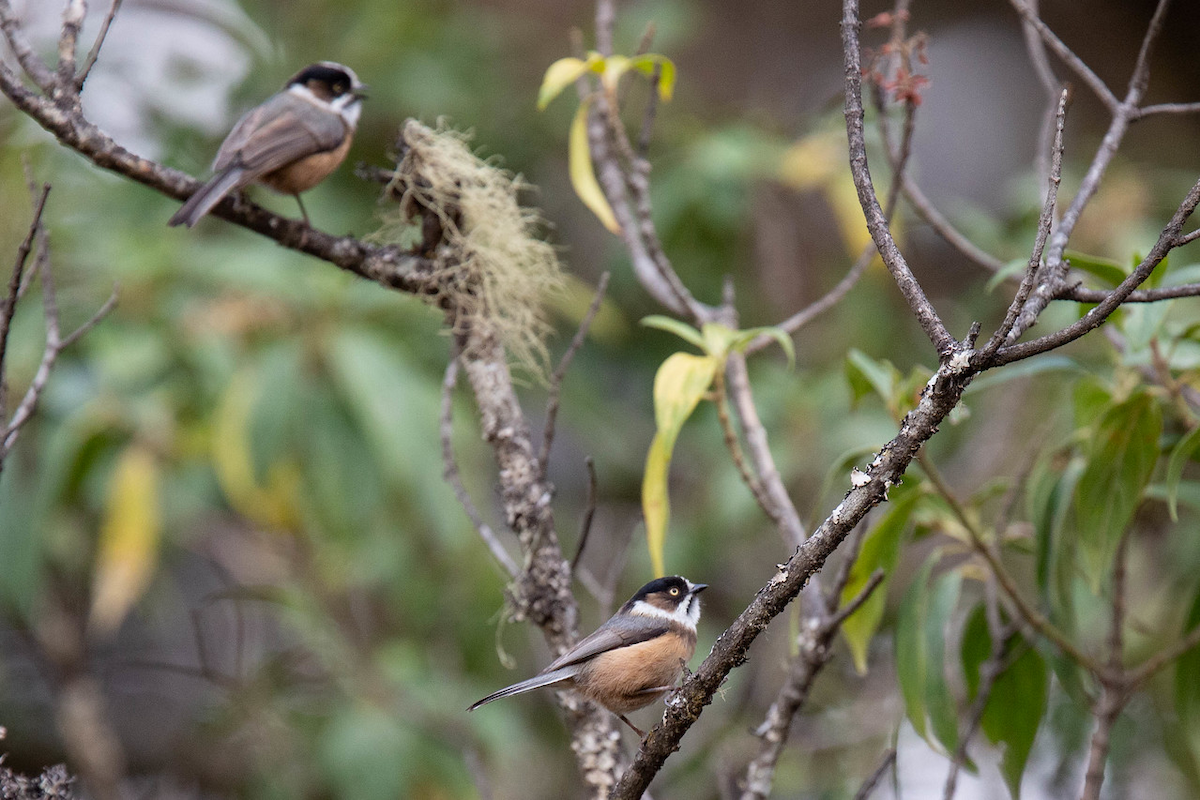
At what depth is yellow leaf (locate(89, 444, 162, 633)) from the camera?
366cm

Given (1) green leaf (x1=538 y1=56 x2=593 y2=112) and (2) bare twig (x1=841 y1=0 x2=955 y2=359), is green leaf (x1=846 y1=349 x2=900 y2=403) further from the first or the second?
(1) green leaf (x1=538 y1=56 x2=593 y2=112)

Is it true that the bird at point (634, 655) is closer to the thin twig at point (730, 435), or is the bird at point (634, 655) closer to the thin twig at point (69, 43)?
the thin twig at point (730, 435)

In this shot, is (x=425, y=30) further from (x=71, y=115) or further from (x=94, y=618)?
(x=71, y=115)

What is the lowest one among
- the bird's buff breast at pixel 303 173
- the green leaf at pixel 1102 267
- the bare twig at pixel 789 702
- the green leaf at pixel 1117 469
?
the bare twig at pixel 789 702

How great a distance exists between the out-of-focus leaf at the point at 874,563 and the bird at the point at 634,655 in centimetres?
36

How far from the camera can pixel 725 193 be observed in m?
4.58

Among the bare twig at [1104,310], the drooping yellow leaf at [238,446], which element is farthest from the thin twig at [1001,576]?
the drooping yellow leaf at [238,446]

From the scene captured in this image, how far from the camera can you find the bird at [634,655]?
6.63ft

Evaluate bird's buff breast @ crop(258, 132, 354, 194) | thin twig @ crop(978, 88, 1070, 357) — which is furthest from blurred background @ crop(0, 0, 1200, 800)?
thin twig @ crop(978, 88, 1070, 357)

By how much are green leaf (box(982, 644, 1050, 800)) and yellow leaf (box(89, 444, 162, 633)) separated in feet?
9.18

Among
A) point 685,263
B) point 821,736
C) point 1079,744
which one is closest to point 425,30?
point 685,263

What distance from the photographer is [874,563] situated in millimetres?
2311

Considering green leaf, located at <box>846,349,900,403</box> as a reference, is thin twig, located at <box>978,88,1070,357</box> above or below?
below

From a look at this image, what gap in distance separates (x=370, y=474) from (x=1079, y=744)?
2665 mm
